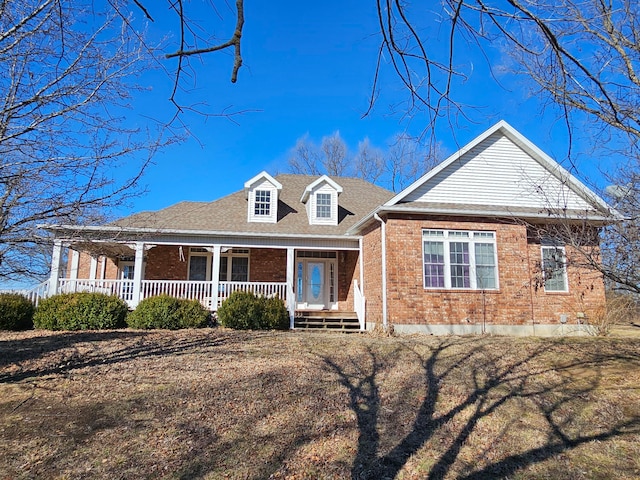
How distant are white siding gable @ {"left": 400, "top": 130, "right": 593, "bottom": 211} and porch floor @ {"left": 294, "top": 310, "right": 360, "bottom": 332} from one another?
4.61 metres

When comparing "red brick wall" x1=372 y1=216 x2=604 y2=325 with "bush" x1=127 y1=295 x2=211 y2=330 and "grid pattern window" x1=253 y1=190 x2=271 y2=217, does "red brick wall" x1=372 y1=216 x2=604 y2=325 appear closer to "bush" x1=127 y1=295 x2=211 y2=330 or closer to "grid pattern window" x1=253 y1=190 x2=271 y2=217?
"grid pattern window" x1=253 y1=190 x2=271 y2=217

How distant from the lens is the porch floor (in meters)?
14.1

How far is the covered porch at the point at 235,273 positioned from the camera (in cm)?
1404

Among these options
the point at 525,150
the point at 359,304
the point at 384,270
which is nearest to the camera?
the point at 384,270

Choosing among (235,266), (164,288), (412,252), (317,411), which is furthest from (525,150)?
(164,288)

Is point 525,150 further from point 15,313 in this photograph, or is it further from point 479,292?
point 15,313

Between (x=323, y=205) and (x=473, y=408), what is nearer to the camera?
(x=473, y=408)

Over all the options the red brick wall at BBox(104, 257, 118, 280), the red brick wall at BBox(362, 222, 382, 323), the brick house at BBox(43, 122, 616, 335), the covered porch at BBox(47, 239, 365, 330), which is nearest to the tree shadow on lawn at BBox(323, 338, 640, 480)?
the brick house at BBox(43, 122, 616, 335)

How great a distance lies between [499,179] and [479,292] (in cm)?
372

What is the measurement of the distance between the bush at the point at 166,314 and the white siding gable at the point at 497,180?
750 cm

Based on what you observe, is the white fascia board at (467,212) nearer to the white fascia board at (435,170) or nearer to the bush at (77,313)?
the white fascia board at (435,170)

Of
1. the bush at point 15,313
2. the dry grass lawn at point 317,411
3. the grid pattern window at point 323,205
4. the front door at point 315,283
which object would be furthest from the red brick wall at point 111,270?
the grid pattern window at point 323,205

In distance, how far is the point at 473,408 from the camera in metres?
6.14

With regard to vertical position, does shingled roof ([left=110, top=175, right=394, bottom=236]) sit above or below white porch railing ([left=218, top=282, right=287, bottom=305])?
above
